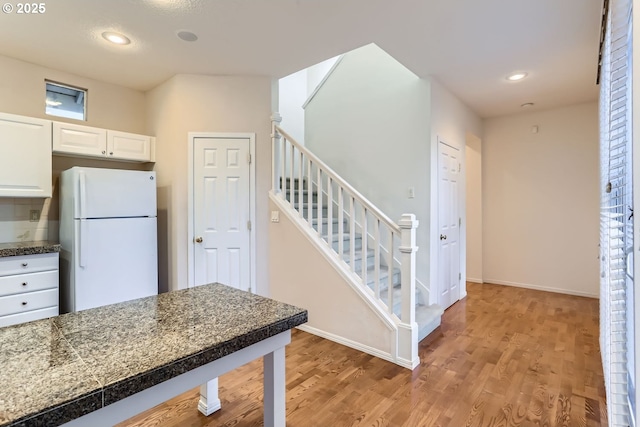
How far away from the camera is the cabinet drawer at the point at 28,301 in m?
2.44

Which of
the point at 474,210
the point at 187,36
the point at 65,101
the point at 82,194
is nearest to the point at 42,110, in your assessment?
the point at 65,101

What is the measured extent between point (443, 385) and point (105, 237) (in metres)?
3.02

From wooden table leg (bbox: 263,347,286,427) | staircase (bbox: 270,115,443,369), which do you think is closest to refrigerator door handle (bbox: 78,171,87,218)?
staircase (bbox: 270,115,443,369)

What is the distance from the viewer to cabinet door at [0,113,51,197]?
2.64m

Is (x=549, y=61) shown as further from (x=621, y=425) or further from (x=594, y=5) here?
(x=621, y=425)

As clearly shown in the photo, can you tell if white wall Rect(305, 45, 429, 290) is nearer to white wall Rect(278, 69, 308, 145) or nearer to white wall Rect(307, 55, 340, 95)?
white wall Rect(278, 69, 308, 145)

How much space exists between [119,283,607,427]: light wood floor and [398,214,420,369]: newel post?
0.40ft

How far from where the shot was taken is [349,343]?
278 cm

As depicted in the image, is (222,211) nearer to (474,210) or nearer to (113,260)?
(113,260)

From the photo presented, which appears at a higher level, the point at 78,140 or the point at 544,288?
the point at 78,140

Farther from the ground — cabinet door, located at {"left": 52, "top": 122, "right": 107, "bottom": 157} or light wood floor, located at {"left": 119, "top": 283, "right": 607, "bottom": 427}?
cabinet door, located at {"left": 52, "top": 122, "right": 107, "bottom": 157}

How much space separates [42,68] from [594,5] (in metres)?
4.62

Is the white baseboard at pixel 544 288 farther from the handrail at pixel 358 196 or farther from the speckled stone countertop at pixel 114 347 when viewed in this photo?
the speckled stone countertop at pixel 114 347

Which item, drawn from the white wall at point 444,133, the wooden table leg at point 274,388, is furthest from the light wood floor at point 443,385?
the white wall at point 444,133
